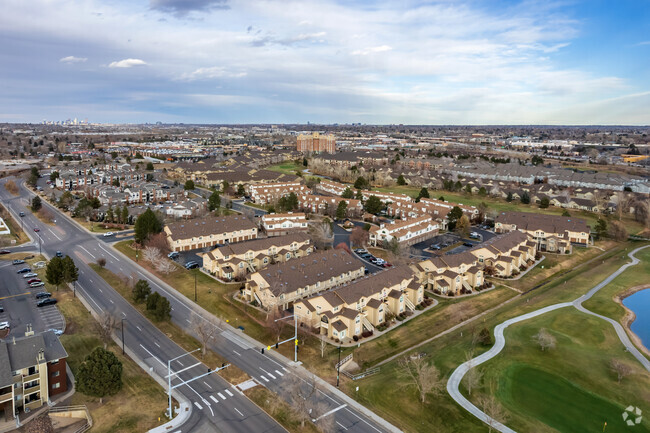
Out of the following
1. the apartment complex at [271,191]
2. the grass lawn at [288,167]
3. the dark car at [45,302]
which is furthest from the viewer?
the grass lawn at [288,167]

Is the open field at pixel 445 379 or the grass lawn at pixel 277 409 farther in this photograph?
the open field at pixel 445 379

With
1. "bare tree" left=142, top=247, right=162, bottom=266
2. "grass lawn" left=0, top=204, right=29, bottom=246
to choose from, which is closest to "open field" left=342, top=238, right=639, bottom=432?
"bare tree" left=142, top=247, right=162, bottom=266

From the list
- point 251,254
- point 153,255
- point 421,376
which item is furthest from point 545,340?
point 153,255

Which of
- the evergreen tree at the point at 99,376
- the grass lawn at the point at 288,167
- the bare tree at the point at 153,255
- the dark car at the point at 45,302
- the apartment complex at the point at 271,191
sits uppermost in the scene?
the grass lawn at the point at 288,167

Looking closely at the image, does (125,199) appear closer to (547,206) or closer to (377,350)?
(377,350)

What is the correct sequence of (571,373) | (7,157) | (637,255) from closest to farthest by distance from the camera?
(571,373) → (637,255) → (7,157)

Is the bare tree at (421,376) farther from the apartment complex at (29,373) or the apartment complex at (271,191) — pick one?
the apartment complex at (271,191)

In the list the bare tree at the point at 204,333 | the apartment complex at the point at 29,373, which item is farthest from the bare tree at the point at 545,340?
the apartment complex at the point at 29,373

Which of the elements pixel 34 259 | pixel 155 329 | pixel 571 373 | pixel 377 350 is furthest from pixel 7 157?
pixel 571 373
